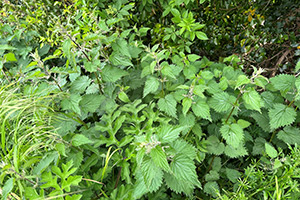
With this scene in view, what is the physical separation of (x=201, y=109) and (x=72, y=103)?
863 millimetres

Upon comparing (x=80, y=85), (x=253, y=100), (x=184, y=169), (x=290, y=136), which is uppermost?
(x=80, y=85)

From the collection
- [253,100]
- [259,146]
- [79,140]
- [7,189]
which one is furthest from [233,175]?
[7,189]

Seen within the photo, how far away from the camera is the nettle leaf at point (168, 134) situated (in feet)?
3.55

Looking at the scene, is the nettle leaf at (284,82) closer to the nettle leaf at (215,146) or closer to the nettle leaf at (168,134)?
the nettle leaf at (215,146)

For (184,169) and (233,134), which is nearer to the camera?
(184,169)

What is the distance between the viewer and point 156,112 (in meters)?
1.54

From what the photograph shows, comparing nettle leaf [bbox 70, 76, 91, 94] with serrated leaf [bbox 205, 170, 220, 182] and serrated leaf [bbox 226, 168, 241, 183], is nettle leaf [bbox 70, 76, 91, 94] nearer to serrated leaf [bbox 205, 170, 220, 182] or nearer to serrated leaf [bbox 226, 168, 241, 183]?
serrated leaf [bbox 205, 170, 220, 182]

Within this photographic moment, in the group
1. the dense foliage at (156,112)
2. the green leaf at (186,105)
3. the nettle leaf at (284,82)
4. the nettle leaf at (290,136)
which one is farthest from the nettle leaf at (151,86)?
the nettle leaf at (290,136)

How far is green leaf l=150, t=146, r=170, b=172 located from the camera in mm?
1009

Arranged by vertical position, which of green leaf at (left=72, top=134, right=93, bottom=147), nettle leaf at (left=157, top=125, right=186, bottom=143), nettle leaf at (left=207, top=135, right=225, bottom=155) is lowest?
nettle leaf at (left=207, top=135, right=225, bottom=155)

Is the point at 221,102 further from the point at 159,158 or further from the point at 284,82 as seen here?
the point at 159,158

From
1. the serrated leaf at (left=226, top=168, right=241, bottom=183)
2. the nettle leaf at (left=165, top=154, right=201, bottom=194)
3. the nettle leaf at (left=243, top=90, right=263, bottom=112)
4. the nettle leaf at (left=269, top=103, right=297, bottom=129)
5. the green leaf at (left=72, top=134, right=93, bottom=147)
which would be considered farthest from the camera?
the serrated leaf at (left=226, top=168, right=241, bottom=183)

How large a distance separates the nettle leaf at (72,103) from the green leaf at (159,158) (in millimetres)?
596

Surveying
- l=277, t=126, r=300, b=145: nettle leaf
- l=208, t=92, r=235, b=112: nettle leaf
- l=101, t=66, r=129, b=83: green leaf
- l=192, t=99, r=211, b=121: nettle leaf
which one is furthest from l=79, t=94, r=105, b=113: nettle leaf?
l=277, t=126, r=300, b=145: nettle leaf
